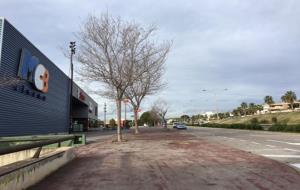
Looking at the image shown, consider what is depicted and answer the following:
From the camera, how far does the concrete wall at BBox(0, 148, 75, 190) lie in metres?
7.64

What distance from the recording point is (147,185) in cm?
924

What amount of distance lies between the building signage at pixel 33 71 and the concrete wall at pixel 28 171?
1877 centimetres

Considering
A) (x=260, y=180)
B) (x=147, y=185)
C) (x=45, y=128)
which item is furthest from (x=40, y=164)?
(x=45, y=128)

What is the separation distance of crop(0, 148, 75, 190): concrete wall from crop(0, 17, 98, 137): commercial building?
909 cm

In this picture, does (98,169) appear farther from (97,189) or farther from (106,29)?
(106,29)

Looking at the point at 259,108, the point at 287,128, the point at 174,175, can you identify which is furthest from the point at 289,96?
the point at 174,175

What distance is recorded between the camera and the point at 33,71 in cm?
3347

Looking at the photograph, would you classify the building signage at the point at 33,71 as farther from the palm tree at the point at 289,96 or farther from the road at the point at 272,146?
the palm tree at the point at 289,96

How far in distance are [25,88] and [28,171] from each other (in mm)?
23879

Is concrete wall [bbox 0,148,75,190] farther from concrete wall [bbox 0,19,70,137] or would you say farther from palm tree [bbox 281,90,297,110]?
→ palm tree [bbox 281,90,297,110]

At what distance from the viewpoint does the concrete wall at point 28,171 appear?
25.1 feet

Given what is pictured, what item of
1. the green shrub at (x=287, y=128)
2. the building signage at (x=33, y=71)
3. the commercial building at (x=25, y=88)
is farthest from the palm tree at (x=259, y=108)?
the building signage at (x=33, y=71)

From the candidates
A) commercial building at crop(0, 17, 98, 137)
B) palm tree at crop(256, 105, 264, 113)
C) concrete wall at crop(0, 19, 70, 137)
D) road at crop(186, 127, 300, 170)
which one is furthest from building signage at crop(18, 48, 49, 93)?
palm tree at crop(256, 105, 264, 113)

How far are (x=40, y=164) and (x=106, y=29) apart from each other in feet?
62.7
